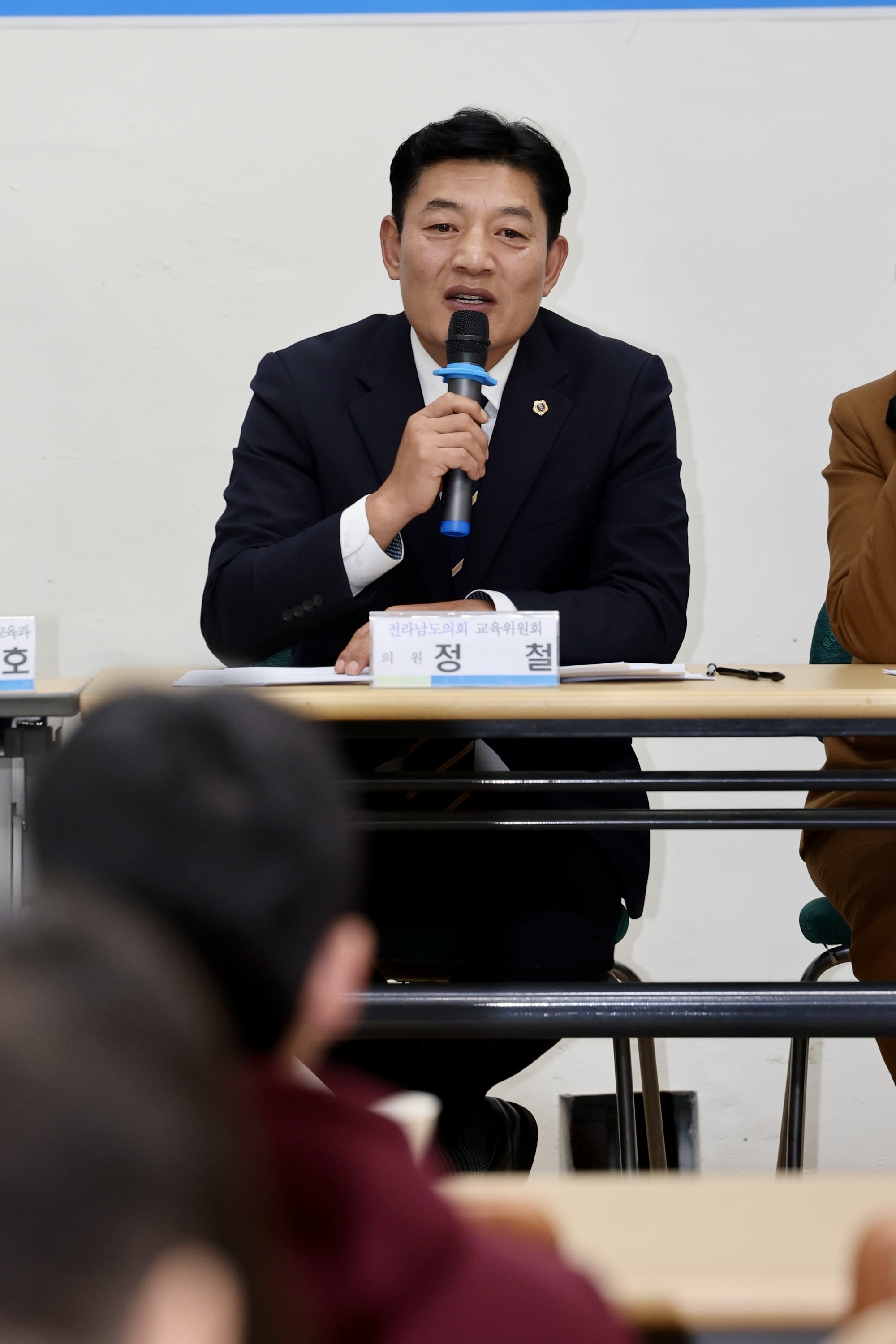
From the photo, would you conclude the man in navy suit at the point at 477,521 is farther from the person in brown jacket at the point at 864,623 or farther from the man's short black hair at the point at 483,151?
the person in brown jacket at the point at 864,623

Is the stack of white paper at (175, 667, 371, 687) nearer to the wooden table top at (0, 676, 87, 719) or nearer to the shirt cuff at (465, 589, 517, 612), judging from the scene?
the wooden table top at (0, 676, 87, 719)

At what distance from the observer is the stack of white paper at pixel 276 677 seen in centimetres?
123

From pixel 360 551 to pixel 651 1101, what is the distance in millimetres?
880

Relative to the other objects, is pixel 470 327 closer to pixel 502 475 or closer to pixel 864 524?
pixel 502 475

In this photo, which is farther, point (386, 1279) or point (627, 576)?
point (627, 576)

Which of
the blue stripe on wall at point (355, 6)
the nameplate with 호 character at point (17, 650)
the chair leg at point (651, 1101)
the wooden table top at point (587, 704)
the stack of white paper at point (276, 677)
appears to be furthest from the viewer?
the blue stripe on wall at point (355, 6)

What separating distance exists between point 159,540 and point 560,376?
136 cm

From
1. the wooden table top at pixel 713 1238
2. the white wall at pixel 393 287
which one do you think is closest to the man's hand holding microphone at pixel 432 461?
the wooden table top at pixel 713 1238

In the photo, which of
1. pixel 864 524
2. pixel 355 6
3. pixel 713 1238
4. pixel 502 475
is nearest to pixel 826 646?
pixel 864 524

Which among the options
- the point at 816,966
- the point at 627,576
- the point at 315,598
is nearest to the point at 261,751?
the point at 315,598

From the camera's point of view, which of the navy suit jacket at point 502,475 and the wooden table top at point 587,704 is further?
the navy suit jacket at point 502,475

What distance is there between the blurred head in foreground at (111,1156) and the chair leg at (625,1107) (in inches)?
60.4

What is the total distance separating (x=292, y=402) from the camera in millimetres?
1970

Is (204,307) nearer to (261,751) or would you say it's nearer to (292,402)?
(292,402)
